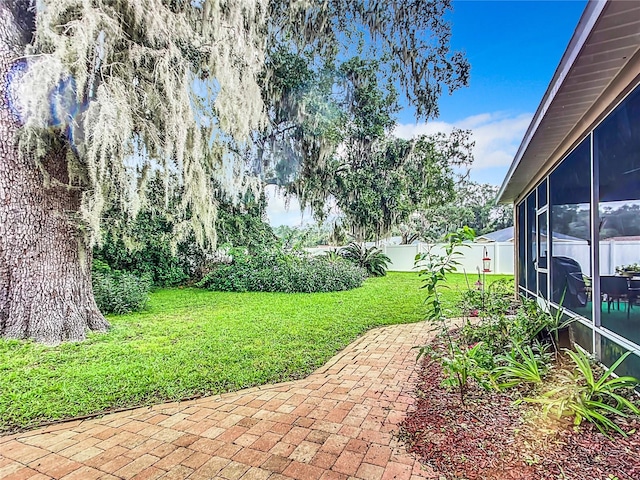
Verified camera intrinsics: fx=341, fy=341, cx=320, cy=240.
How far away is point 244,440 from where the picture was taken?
210 cm

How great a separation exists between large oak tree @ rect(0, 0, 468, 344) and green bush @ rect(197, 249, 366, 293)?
3347 millimetres

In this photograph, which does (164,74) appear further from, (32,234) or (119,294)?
(119,294)

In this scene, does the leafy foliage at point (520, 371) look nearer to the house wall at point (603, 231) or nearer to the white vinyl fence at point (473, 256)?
the house wall at point (603, 231)

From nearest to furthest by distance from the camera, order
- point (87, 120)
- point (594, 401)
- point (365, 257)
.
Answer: point (594, 401), point (87, 120), point (365, 257)

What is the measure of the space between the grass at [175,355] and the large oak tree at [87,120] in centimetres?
68

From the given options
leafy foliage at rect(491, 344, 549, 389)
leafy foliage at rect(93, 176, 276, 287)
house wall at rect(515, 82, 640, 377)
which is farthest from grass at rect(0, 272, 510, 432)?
leafy foliage at rect(93, 176, 276, 287)

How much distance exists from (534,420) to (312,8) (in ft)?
24.0

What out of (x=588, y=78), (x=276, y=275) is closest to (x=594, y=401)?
(x=588, y=78)

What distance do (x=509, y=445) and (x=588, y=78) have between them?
2257 millimetres

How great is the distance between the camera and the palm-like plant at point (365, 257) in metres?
11.6

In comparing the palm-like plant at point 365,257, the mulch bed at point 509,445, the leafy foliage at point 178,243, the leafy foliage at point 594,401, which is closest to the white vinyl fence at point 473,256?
the palm-like plant at point 365,257

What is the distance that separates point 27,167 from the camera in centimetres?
394

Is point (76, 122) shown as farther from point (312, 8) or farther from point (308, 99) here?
point (308, 99)

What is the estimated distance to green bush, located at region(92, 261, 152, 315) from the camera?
228 inches
